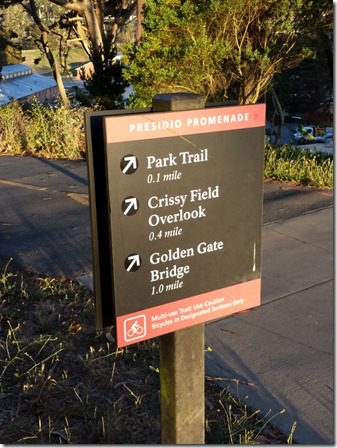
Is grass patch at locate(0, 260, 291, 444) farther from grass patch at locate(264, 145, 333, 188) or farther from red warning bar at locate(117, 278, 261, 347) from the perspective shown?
grass patch at locate(264, 145, 333, 188)

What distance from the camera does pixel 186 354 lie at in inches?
104

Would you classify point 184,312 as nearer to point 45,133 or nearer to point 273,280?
point 273,280

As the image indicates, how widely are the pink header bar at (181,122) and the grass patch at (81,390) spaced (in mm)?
1630

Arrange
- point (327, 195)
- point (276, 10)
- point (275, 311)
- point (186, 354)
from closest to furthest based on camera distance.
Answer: point (186, 354) → point (275, 311) → point (327, 195) → point (276, 10)

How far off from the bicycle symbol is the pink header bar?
0.68m

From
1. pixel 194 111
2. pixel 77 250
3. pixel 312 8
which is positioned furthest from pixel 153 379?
pixel 312 8

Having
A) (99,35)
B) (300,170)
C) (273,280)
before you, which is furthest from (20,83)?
(273,280)

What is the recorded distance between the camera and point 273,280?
17.9ft

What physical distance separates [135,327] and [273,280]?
318cm

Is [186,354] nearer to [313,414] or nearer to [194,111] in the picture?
[194,111]

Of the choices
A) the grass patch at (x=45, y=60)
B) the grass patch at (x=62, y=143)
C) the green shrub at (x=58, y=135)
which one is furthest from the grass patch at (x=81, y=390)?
the grass patch at (x=45, y=60)

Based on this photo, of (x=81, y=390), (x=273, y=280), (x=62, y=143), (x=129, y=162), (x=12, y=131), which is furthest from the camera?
(x=12, y=131)

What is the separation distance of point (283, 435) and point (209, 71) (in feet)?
24.9

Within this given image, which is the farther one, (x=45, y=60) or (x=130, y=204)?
(x=45, y=60)
